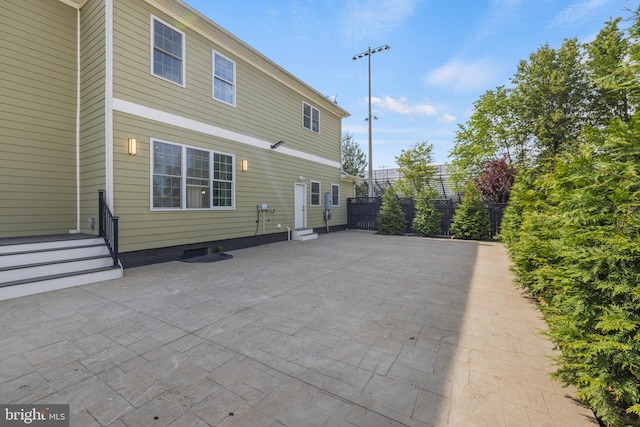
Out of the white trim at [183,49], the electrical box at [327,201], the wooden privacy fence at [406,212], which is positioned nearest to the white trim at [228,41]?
the white trim at [183,49]

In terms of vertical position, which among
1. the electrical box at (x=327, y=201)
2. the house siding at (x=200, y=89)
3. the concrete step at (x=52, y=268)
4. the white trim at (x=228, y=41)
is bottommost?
the concrete step at (x=52, y=268)

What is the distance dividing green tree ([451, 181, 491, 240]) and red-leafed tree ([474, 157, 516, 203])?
203 centimetres

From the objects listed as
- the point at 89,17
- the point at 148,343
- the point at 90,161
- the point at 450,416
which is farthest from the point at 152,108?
the point at 450,416

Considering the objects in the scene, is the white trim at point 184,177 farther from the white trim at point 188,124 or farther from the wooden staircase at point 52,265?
the wooden staircase at point 52,265

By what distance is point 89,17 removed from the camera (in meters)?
5.69

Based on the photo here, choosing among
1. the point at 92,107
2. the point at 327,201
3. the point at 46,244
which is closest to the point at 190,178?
the point at 92,107

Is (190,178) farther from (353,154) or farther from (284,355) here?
(353,154)

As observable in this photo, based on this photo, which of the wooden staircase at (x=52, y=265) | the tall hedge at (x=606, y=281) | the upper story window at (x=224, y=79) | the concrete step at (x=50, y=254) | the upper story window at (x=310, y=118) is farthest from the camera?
the upper story window at (x=310, y=118)

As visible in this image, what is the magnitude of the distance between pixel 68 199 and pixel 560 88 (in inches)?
768

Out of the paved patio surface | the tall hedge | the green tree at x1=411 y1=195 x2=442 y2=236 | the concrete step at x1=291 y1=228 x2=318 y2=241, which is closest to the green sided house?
the paved patio surface

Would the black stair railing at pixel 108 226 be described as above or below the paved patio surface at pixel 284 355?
above

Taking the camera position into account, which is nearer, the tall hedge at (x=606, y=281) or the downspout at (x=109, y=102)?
the tall hedge at (x=606, y=281)

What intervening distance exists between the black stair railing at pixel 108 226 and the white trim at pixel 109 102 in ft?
0.50

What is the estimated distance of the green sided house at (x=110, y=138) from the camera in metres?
5.06
